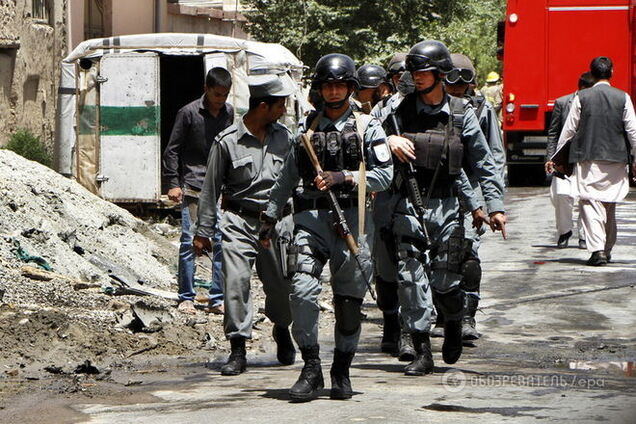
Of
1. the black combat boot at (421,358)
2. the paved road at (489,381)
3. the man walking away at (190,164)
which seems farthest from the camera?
the man walking away at (190,164)

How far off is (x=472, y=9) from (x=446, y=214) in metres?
23.6

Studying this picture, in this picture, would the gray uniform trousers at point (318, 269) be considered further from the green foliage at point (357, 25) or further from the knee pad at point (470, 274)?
the green foliage at point (357, 25)

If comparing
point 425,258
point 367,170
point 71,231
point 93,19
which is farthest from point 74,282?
point 93,19

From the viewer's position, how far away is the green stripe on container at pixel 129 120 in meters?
16.7

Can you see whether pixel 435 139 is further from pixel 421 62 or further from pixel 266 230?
pixel 266 230

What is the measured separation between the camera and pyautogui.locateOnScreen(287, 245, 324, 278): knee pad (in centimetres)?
671

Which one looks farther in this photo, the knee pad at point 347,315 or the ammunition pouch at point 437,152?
the ammunition pouch at point 437,152

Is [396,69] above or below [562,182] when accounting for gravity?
above

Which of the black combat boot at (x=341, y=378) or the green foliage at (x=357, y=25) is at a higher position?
the green foliage at (x=357, y=25)

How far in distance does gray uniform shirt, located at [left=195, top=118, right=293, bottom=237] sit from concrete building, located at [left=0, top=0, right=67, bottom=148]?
455 inches

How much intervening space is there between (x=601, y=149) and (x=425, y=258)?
17.9 feet

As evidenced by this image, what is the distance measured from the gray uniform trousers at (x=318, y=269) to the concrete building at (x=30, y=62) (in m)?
12.7

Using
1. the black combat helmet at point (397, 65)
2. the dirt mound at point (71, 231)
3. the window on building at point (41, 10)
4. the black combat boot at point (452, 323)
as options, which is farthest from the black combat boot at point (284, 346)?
the window on building at point (41, 10)

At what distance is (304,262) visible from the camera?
265 inches
